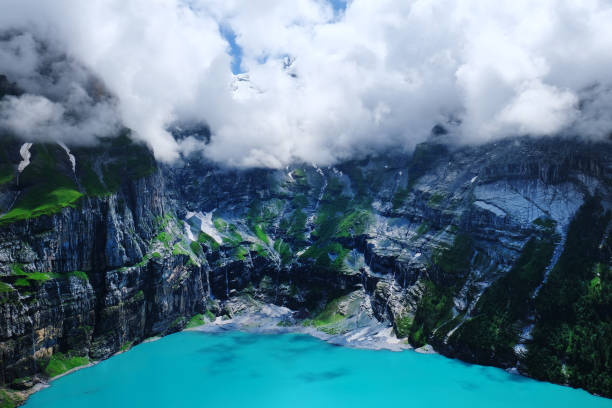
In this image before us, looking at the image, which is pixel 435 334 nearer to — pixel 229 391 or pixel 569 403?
pixel 569 403

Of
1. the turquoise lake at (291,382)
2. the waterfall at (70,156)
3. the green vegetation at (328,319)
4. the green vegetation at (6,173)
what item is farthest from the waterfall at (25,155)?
the green vegetation at (328,319)

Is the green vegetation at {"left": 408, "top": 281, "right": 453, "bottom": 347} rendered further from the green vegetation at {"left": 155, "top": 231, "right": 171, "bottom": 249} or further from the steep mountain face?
the green vegetation at {"left": 155, "top": 231, "right": 171, "bottom": 249}

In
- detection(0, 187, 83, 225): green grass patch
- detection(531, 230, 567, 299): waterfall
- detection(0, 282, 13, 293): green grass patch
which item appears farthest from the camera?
detection(531, 230, 567, 299): waterfall

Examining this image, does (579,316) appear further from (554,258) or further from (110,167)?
(110,167)

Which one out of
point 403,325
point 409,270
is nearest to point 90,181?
point 403,325

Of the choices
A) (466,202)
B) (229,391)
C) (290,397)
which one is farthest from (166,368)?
(466,202)

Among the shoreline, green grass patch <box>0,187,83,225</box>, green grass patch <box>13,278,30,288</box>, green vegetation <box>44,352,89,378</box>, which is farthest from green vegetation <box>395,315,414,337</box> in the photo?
green grass patch <box>0,187,83,225</box>

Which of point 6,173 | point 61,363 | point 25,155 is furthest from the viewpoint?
point 25,155
